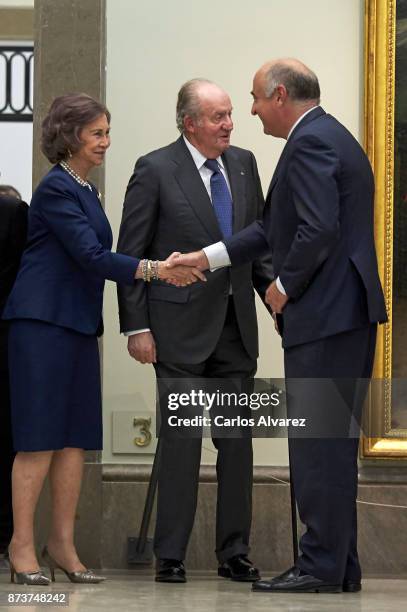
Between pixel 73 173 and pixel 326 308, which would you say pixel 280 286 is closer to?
pixel 326 308

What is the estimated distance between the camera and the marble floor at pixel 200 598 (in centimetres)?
420

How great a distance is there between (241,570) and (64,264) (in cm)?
134

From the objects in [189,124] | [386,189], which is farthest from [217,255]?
[386,189]

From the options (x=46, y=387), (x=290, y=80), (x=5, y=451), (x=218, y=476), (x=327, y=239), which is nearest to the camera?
(x=327, y=239)

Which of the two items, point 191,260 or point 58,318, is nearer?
point 58,318

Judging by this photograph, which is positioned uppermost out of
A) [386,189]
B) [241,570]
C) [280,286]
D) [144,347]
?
[386,189]

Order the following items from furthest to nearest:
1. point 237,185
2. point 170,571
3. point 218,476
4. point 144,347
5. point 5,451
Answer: point 5,451 → point 237,185 → point 218,476 → point 144,347 → point 170,571

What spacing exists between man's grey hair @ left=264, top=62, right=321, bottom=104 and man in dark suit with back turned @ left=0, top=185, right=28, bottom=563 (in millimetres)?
1260

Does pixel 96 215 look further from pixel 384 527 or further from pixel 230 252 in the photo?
pixel 384 527

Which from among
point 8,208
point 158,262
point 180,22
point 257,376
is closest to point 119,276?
point 158,262

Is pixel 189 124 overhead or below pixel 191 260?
overhead

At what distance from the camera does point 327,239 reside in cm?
446

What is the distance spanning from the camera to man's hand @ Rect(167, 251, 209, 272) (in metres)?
5.12

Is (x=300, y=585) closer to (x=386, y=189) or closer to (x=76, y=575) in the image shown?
(x=76, y=575)
